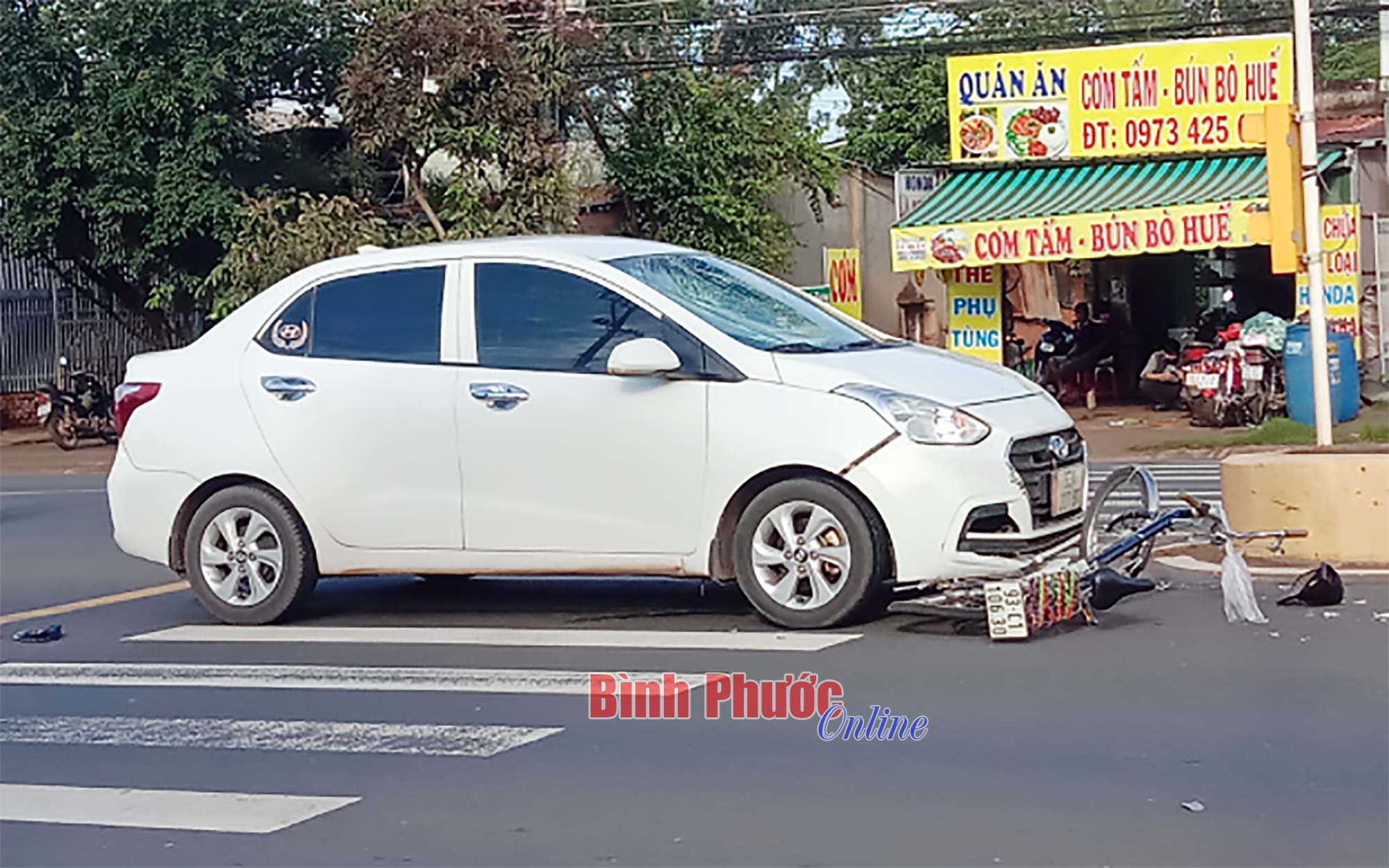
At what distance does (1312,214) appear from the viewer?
36.2 ft

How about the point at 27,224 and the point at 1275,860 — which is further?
the point at 27,224

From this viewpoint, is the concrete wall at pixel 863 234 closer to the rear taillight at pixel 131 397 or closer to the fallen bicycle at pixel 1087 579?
the rear taillight at pixel 131 397

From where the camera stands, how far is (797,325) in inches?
346

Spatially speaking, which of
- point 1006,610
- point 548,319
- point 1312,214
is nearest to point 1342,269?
point 1312,214

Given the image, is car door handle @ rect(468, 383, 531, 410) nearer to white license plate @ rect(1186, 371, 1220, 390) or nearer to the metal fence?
white license plate @ rect(1186, 371, 1220, 390)

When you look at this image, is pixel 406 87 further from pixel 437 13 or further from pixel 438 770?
pixel 438 770

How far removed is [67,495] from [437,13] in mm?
8342

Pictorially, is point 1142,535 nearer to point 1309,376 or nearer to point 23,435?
point 1309,376

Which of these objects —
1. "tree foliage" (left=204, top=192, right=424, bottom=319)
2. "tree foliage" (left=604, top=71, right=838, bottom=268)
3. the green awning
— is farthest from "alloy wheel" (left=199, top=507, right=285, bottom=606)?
"tree foliage" (left=604, top=71, right=838, bottom=268)

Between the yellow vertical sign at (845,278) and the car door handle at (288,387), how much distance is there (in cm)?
2057

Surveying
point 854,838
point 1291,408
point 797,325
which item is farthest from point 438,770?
point 1291,408

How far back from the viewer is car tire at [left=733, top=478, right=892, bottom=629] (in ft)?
25.8

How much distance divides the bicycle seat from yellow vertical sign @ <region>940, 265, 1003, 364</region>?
15529 millimetres

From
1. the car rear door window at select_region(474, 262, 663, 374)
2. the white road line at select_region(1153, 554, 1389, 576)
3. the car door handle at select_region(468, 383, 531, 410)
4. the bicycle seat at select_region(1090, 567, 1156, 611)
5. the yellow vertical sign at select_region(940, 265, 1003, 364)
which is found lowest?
the white road line at select_region(1153, 554, 1389, 576)
